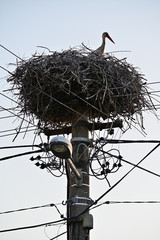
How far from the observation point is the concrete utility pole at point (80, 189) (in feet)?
14.7

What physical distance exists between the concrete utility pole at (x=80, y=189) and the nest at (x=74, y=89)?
0.26m

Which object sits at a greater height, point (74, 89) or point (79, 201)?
point (74, 89)

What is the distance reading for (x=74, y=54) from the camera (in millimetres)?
5977

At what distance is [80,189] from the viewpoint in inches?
185

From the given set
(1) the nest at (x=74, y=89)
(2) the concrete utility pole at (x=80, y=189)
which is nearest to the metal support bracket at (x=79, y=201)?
(2) the concrete utility pole at (x=80, y=189)

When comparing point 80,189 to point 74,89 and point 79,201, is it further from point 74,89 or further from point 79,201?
point 74,89

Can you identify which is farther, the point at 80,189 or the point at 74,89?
the point at 74,89

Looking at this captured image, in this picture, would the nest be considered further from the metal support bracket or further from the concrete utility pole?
the metal support bracket

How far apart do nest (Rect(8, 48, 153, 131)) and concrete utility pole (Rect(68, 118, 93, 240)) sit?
26 cm

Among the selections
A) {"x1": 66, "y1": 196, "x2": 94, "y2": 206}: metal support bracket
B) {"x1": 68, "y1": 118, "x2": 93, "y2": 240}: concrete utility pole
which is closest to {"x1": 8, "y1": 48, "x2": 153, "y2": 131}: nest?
{"x1": 68, "y1": 118, "x2": 93, "y2": 240}: concrete utility pole

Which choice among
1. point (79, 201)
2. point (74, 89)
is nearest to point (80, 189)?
point (79, 201)


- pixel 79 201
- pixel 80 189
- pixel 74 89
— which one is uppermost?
pixel 74 89

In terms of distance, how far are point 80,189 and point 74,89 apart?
127 cm

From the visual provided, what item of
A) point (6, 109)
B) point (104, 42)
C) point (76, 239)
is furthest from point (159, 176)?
point (104, 42)
